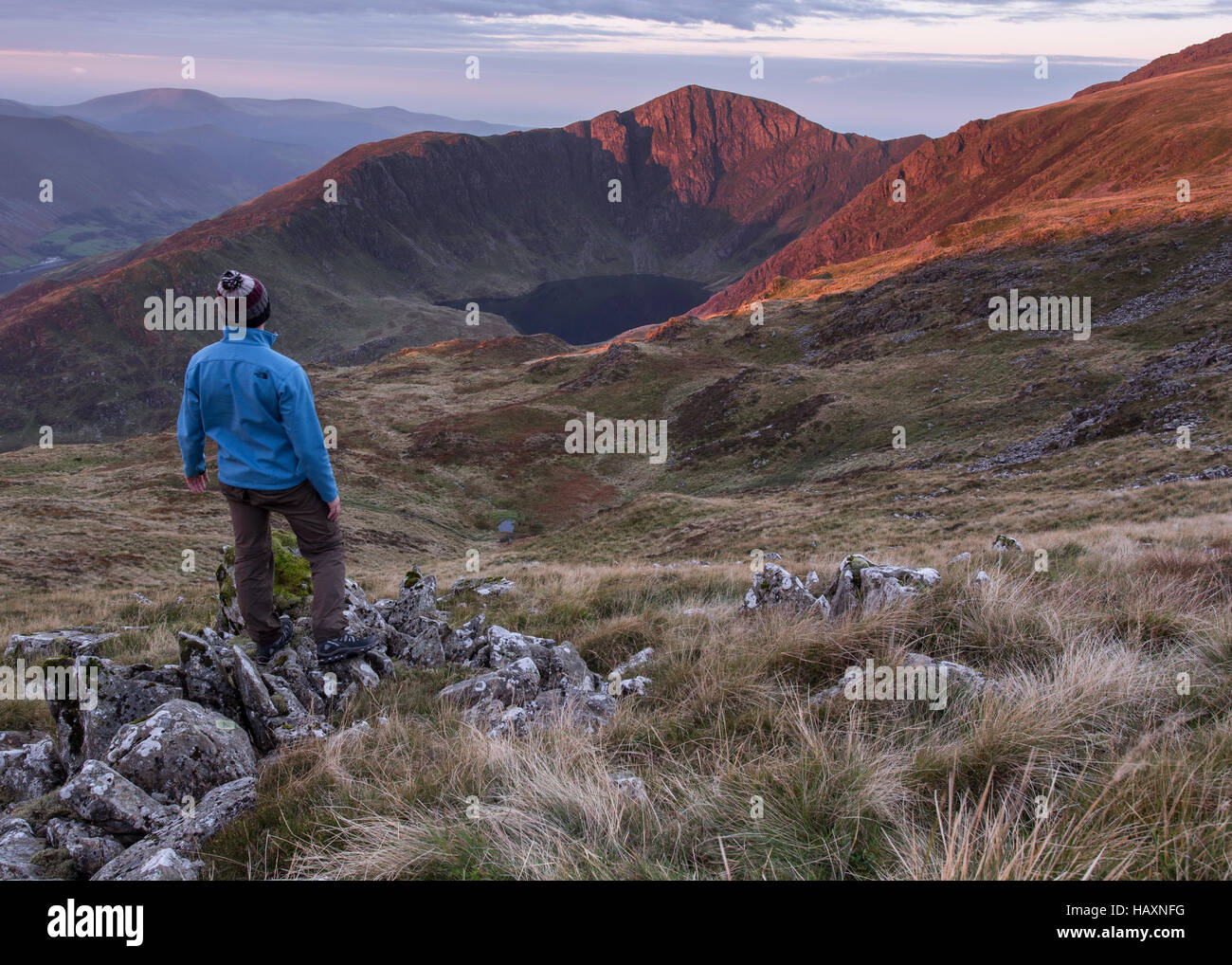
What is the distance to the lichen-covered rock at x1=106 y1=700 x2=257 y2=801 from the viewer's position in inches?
159

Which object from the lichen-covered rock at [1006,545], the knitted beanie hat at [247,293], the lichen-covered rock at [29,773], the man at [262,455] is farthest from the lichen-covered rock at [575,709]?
the lichen-covered rock at [1006,545]

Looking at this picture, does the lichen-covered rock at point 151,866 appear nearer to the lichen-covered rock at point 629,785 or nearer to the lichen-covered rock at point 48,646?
the lichen-covered rock at point 629,785

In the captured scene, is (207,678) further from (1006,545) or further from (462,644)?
(1006,545)

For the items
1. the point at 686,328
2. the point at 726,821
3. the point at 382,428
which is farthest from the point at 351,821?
the point at 686,328

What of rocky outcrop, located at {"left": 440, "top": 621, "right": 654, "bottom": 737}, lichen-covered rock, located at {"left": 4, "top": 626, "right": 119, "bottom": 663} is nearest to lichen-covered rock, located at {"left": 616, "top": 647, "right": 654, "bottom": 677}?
rocky outcrop, located at {"left": 440, "top": 621, "right": 654, "bottom": 737}

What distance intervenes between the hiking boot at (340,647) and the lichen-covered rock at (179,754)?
1.48 m

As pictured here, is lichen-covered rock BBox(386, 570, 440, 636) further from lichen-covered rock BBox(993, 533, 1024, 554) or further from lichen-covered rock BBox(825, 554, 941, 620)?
lichen-covered rock BBox(993, 533, 1024, 554)

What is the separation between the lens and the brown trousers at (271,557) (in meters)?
5.68

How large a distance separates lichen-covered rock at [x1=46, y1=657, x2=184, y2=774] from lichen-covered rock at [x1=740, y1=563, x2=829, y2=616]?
5.50 metres

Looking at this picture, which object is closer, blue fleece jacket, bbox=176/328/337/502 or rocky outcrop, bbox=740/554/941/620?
blue fleece jacket, bbox=176/328/337/502

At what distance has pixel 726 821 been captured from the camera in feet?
9.71

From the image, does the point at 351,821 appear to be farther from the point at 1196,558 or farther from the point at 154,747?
the point at 1196,558

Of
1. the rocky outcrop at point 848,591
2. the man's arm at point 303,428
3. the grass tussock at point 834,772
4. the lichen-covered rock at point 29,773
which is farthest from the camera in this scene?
the rocky outcrop at point 848,591

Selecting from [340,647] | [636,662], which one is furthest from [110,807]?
[636,662]
